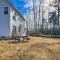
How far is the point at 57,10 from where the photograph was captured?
152 ft

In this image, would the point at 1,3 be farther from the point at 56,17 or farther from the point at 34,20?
the point at 34,20

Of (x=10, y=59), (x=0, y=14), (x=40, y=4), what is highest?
(x=40, y=4)

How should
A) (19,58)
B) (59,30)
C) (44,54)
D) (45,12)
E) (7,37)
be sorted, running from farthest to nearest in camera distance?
(45,12) → (59,30) → (7,37) → (44,54) → (19,58)

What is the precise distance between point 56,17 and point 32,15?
766cm

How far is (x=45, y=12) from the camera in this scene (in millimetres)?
52281

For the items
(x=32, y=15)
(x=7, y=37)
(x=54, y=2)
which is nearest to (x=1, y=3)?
(x=7, y=37)

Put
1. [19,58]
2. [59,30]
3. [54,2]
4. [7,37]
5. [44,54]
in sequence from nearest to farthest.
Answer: [19,58]
[44,54]
[7,37]
[59,30]
[54,2]

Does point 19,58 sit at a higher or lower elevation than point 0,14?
lower

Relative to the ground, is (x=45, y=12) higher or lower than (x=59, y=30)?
higher

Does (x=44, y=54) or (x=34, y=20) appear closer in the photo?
(x=44, y=54)

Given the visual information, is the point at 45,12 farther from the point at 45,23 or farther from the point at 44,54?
the point at 44,54

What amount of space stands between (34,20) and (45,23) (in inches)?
132

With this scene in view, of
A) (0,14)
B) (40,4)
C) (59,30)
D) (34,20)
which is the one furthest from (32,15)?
(0,14)

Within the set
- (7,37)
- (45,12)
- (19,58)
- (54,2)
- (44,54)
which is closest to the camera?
(19,58)
